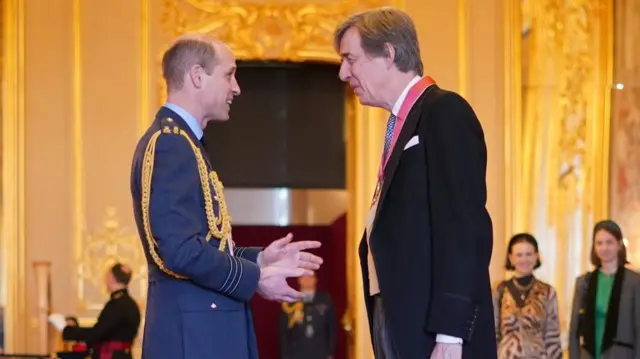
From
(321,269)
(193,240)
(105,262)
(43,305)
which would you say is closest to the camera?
(193,240)

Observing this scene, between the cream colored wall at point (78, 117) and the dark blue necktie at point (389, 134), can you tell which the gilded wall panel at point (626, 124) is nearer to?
the cream colored wall at point (78, 117)

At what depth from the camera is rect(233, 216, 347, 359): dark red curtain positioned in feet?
32.6

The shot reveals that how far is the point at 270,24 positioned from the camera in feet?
28.3

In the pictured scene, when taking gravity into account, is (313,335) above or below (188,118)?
below

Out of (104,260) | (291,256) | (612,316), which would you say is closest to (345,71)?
(291,256)

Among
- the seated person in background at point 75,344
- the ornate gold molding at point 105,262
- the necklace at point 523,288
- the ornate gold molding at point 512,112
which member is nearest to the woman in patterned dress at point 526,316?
the necklace at point 523,288

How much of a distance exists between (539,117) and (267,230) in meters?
2.72

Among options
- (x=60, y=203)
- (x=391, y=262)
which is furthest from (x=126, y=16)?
(x=391, y=262)

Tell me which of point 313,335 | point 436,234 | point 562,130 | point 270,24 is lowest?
point 313,335

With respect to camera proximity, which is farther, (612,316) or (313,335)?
(313,335)

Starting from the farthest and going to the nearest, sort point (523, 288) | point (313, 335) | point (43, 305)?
point (313, 335)
point (43, 305)
point (523, 288)

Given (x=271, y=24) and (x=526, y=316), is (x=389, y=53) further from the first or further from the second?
(x=271, y=24)

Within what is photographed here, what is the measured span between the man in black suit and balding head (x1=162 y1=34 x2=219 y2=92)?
477 mm

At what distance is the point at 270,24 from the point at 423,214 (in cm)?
589
